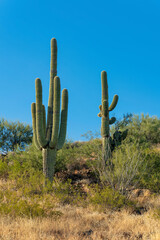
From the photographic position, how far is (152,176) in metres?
12.2

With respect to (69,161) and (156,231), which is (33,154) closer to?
(69,161)

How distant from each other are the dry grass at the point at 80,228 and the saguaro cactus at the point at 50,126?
17.1 feet

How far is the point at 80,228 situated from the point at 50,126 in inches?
284

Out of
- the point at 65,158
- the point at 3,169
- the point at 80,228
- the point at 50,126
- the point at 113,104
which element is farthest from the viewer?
the point at 113,104

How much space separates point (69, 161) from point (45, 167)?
3435mm

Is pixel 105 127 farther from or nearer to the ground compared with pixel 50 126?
farther from the ground

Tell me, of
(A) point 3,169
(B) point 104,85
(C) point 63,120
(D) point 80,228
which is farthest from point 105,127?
(D) point 80,228

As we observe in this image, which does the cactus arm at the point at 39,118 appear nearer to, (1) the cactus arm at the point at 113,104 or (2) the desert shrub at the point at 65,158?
(2) the desert shrub at the point at 65,158

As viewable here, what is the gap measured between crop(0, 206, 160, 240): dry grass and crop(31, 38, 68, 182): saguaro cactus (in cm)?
522

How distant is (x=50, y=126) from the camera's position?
525 inches

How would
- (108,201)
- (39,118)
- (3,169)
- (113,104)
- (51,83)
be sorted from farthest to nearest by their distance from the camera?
(113,104)
(3,169)
(51,83)
(39,118)
(108,201)

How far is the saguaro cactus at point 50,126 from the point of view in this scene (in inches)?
493

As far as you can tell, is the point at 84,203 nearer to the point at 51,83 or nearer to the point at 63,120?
the point at 63,120

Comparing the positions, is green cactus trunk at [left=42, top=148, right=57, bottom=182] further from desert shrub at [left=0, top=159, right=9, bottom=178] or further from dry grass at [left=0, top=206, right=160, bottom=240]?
dry grass at [left=0, top=206, right=160, bottom=240]
